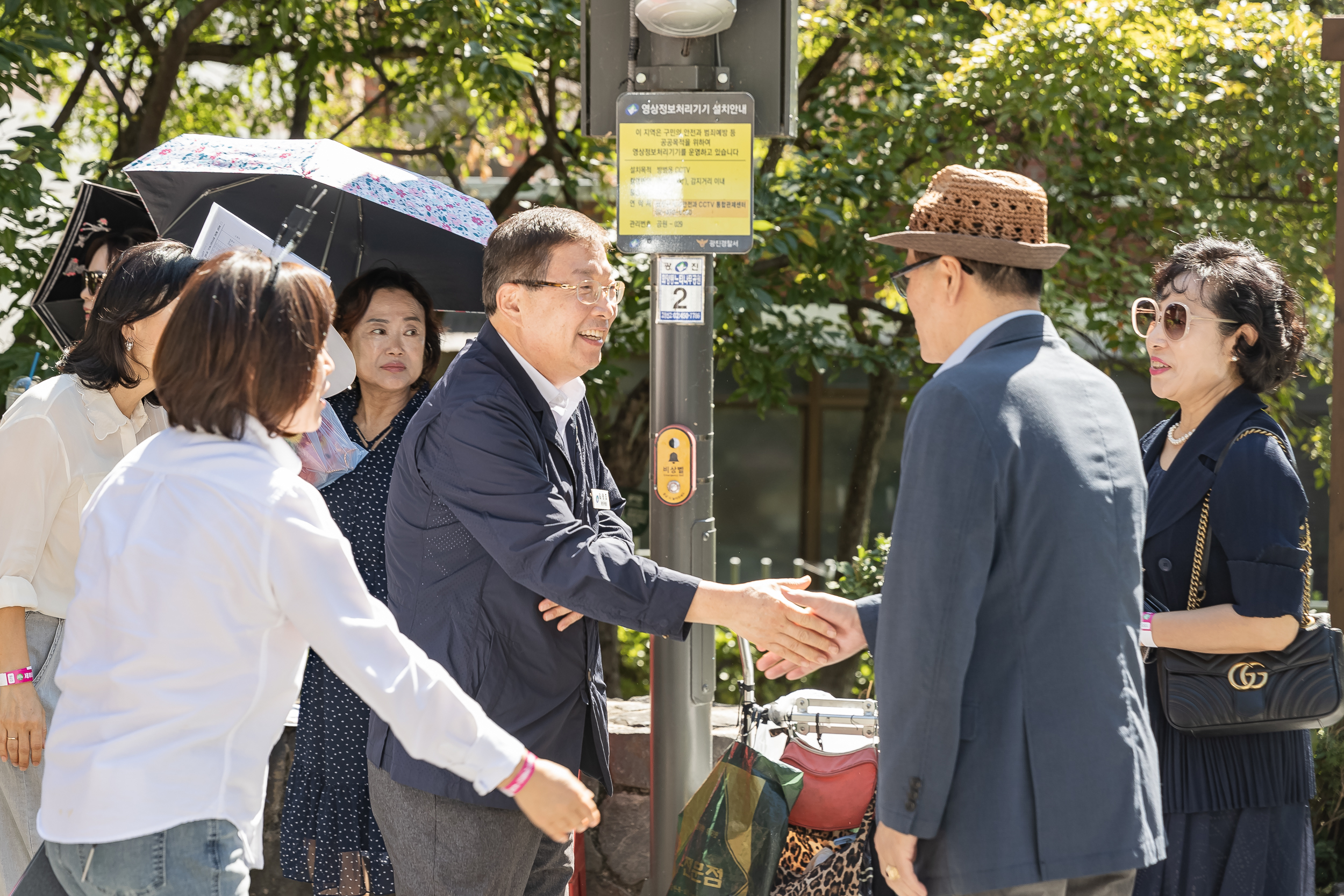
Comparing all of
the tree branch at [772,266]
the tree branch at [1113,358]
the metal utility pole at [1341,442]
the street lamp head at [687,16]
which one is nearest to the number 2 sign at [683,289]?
the street lamp head at [687,16]

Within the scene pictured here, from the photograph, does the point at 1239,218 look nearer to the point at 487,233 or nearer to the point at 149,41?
the point at 487,233

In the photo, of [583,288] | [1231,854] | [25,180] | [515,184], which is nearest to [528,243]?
[583,288]

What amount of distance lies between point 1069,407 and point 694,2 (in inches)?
65.1

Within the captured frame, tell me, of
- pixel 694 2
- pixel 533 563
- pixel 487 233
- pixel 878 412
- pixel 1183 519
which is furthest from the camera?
pixel 878 412

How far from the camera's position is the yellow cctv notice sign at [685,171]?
10.9 feet

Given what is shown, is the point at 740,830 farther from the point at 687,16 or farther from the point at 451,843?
the point at 687,16

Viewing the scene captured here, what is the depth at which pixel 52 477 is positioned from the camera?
290 centimetres

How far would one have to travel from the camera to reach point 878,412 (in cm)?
805

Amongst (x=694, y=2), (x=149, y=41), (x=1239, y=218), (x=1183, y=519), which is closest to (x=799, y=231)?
(x=1239, y=218)

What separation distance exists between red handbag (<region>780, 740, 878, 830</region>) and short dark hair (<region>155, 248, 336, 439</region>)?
63.6 inches

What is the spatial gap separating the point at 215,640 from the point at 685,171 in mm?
1926

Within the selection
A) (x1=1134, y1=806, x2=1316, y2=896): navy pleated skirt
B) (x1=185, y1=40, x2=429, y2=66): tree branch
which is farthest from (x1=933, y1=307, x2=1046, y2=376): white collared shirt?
(x1=185, y1=40, x2=429, y2=66): tree branch

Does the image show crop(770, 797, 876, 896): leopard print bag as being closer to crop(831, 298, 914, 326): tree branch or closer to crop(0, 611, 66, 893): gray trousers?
crop(0, 611, 66, 893): gray trousers

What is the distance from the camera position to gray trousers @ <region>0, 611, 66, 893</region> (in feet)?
9.70
